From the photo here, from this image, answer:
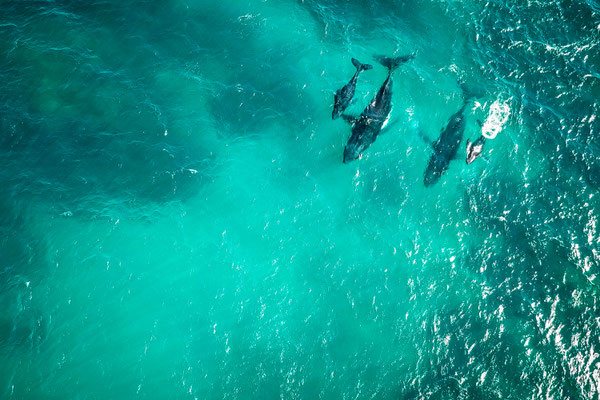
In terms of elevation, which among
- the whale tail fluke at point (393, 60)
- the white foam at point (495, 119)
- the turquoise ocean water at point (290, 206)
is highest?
the whale tail fluke at point (393, 60)

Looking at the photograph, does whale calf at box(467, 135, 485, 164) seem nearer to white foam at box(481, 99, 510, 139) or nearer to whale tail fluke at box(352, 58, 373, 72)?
white foam at box(481, 99, 510, 139)

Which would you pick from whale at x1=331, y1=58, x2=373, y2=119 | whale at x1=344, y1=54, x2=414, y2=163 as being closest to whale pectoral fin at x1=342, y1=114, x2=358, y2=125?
whale at x1=344, y1=54, x2=414, y2=163

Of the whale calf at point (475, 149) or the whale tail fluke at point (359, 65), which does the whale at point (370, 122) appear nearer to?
the whale tail fluke at point (359, 65)

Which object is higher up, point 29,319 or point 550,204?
point 550,204

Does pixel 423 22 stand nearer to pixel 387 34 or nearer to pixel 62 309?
pixel 387 34

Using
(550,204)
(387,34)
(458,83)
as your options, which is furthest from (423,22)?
(550,204)

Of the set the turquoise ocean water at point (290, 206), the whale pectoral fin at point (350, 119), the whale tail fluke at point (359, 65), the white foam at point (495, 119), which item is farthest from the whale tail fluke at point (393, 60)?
the white foam at point (495, 119)
